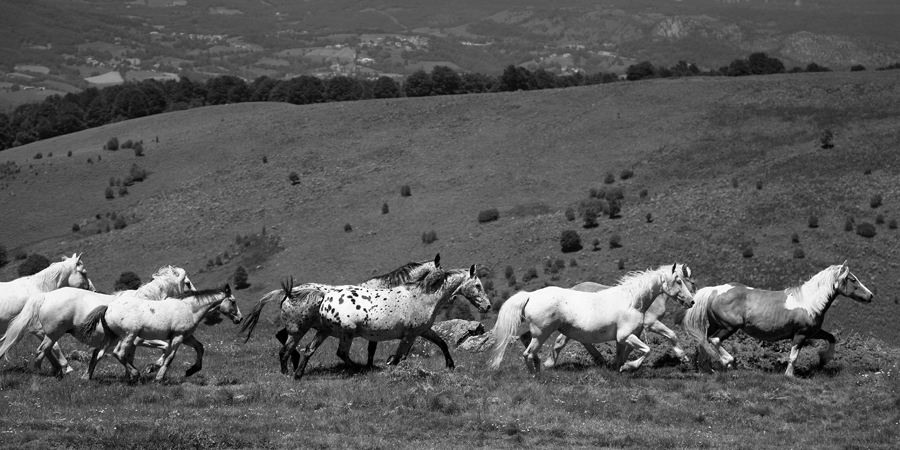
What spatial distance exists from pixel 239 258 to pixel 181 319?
72616 mm

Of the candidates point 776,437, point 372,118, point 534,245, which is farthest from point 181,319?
point 372,118

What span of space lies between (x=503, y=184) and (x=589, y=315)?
7897 cm

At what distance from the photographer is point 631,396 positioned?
1945cm

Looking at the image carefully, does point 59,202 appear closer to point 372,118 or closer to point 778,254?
point 372,118

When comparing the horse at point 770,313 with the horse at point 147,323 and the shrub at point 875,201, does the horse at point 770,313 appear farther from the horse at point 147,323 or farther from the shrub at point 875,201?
the shrub at point 875,201

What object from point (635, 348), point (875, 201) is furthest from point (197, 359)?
point (875, 201)

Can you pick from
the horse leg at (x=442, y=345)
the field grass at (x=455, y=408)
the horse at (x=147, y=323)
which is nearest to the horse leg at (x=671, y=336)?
the field grass at (x=455, y=408)

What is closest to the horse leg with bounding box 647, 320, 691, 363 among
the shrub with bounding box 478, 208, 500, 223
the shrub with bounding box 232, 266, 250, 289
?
the shrub with bounding box 232, 266, 250, 289

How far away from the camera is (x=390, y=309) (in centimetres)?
2148

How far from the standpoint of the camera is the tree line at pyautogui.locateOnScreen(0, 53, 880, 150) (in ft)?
488

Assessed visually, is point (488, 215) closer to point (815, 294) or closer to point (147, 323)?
point (815, 294)

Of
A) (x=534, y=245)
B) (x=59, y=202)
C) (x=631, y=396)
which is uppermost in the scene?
(x=631, y=396)

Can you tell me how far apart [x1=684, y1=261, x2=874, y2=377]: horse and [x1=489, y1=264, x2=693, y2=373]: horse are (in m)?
0.92

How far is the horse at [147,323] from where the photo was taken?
20031 millimetres
